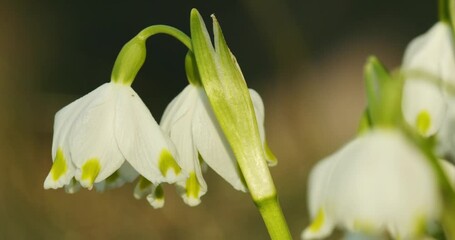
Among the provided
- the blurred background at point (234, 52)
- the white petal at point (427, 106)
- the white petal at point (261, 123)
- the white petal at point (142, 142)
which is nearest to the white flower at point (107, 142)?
the white petal at point (142, 142)

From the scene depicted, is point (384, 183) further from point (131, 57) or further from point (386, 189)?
point (131, 57)

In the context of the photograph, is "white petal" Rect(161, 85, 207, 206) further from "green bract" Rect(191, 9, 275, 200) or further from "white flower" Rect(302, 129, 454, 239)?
"white flower" Rect(302, 129, 454, 239)

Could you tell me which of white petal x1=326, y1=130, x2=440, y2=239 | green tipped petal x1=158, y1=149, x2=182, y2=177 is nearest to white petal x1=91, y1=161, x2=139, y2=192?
green tipped petal x1=158, y1=149, x2=182, y2=177

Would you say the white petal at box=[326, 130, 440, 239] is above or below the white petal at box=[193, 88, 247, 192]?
above

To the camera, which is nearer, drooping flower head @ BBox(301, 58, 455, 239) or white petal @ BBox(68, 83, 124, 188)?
drooping flower head @ BBox(301, 58, 455, 239)

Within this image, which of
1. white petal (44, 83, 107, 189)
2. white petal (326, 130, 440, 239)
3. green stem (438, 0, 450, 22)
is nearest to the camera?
white petal (326, 130, 440, 239)

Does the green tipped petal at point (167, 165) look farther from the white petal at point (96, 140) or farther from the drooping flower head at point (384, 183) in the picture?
the drooping flower head at point (384, 183)

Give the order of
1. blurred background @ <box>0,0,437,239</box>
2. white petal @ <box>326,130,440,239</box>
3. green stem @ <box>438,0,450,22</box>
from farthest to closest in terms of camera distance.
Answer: blurred background @ <box>0,0,437,239</box> → green stem @ <box>438,0,450,22</box> → white petal @ <box>326,130,440,239</box>
